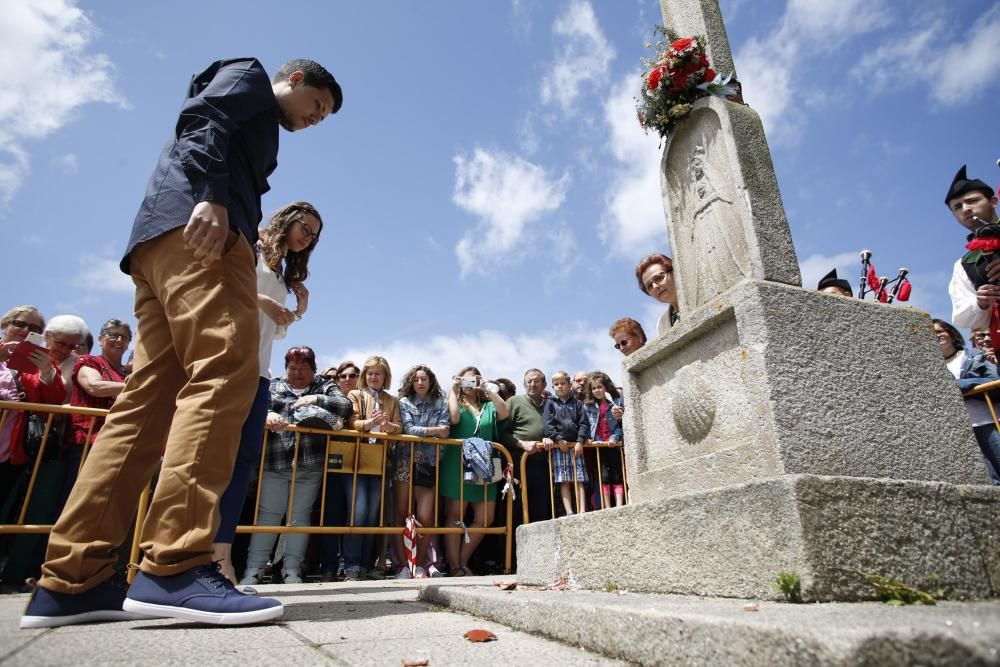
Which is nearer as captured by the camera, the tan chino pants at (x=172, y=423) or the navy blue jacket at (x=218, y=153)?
the tan chino pants at (x=172, y=423)

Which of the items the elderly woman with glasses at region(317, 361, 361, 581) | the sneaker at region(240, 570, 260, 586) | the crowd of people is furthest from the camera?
the elderly woman with glasses at region(317, 361, 361, 581)

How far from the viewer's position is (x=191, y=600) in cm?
194

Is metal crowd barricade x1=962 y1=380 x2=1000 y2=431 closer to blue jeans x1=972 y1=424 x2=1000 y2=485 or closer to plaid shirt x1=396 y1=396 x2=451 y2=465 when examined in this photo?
blue jeans x1=972 y1=424 x2=1000 y2=485

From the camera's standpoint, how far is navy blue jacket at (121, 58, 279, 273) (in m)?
2.25

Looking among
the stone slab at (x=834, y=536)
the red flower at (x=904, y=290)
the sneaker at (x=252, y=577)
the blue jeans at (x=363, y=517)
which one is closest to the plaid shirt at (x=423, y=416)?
the blue jeans at (x=363, y=517)

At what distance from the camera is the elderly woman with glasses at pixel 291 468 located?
199 inches

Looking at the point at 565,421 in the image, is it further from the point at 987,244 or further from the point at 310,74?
the point at 310,74

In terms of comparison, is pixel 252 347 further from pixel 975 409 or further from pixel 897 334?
pixel 975 409

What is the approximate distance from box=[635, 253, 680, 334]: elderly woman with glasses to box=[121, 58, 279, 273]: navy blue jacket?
8.53ft

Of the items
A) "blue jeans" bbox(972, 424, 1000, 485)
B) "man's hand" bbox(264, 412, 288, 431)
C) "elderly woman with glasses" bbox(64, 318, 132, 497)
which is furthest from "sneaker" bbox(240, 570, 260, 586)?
"blue jeans" bbox(972, 424, 1000, 485)

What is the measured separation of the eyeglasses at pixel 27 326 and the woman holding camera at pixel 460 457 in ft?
12.6

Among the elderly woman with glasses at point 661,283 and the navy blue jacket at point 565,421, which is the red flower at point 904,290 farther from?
the elderly woman with glasses at point 661,283

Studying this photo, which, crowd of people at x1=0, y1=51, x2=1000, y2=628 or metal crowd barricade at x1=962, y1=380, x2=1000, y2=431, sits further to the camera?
metal crowd barricade at x1=962, y1=380, x2=1000, y2=431

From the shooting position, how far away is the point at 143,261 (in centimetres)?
232
